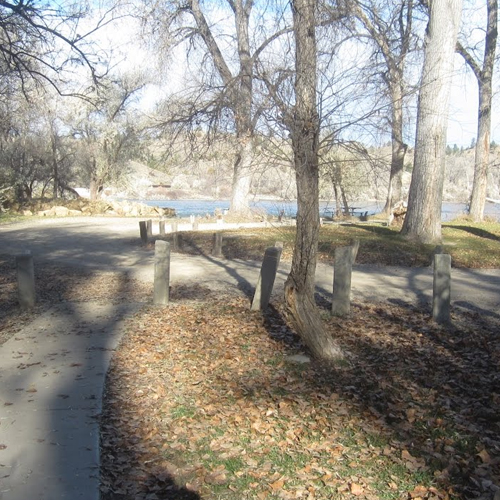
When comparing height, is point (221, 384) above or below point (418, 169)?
below

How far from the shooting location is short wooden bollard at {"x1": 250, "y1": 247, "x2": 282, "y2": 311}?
8977mm

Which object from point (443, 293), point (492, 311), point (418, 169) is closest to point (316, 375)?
point (443, 293)

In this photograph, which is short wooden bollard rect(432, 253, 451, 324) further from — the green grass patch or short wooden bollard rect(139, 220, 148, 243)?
short wooden bollard rect(139, 220, 148, 243)

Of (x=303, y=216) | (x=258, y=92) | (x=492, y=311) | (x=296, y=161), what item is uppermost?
(x=258, y=92)

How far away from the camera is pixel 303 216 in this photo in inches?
254

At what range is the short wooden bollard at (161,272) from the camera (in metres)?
9.59

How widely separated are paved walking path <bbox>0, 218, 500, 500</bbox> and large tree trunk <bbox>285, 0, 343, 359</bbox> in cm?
237

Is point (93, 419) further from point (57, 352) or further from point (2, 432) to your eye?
point (57, 352)

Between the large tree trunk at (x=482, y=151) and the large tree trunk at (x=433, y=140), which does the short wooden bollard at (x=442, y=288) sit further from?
the large tree trunk at (x=482, y=151)

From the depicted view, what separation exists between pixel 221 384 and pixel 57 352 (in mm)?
2404

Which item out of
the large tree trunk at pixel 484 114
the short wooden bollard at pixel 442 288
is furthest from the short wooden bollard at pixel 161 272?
the large tree trunk at pixel 484 114

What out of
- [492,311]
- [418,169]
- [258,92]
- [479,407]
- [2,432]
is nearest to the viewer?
[2,432]

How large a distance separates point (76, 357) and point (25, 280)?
129 inches

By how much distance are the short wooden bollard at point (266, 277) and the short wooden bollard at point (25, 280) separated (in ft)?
12.5
